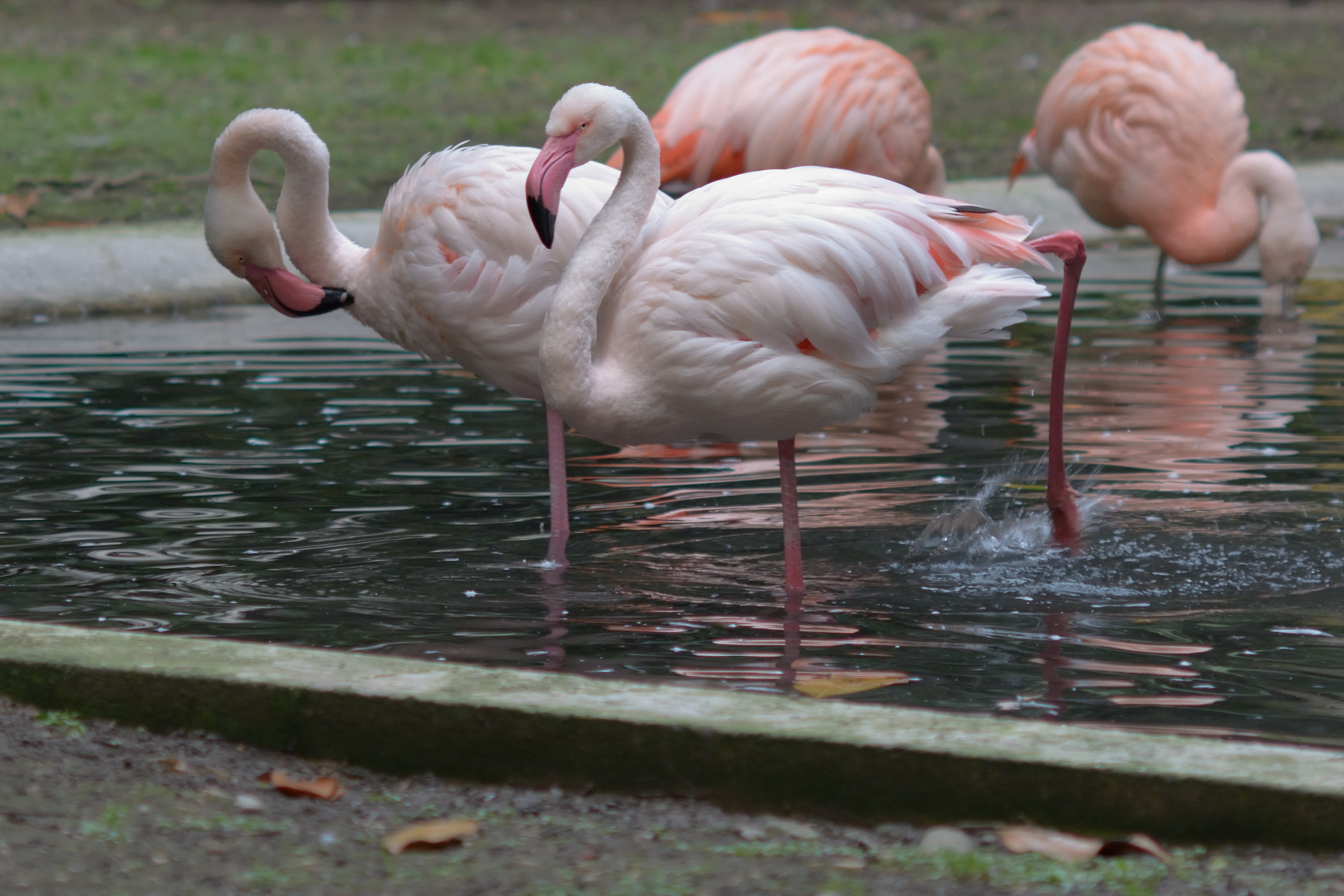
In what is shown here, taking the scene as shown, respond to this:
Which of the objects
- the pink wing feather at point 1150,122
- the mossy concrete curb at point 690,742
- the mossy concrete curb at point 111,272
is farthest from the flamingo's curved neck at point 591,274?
the pink wing feather at point 1150,122

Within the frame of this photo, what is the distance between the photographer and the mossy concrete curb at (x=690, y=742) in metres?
2.16

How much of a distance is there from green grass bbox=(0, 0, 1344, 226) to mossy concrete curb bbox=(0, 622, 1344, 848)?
6033 millimetres

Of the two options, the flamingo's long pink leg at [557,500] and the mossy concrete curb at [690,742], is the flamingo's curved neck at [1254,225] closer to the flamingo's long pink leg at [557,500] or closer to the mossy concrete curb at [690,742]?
the flamingo's long pink leg at [557,500]

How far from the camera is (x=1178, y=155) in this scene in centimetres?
738

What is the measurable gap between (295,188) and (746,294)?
136 cm

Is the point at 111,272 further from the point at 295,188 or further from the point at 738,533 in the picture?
the point at 738,533

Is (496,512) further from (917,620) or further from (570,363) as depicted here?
(917,620)

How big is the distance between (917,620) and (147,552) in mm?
1646

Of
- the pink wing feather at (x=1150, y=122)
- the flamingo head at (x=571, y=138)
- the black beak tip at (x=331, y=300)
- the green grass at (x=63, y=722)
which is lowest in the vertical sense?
the green grass at (x=63, y=722)

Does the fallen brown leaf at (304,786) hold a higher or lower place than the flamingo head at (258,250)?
lower

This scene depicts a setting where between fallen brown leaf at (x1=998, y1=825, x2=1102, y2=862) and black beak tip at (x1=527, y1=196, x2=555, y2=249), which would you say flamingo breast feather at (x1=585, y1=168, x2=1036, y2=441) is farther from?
fallen brown leaf at (x1=998, y1=825, x2=1102, y2=862)

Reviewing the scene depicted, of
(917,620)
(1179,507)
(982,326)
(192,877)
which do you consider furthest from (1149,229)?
Answer: (192,877)

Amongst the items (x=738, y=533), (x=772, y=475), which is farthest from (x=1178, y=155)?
(x=738, y=533)

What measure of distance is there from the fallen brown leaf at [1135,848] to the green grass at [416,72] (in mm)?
6952
